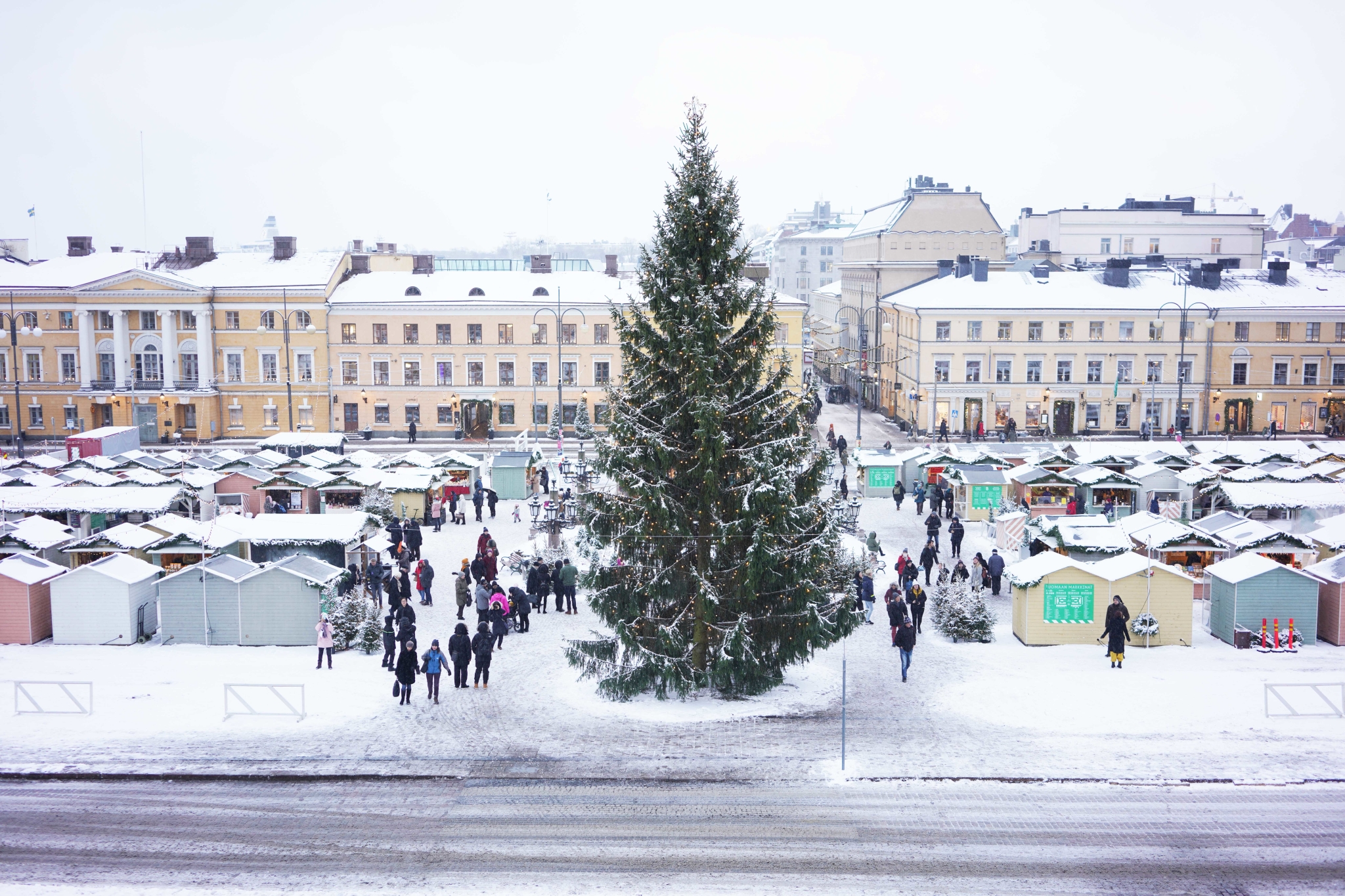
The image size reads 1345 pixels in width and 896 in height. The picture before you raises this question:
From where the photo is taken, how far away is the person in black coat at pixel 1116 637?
22.5 m

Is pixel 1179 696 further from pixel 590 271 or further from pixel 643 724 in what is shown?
pixel 590 271

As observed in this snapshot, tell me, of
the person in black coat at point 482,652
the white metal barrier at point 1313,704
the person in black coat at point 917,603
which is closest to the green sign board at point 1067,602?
the person in black coat at point 917,603

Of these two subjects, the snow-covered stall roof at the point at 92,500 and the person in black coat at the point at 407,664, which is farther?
the snow-covered stall roof at the point at 92,500

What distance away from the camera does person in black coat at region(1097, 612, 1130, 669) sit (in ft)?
73.9

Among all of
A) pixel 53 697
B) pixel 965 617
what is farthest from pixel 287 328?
pixel 965 617

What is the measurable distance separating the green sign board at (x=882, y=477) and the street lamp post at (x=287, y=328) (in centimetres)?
3437

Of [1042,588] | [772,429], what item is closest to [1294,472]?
[1042,588]

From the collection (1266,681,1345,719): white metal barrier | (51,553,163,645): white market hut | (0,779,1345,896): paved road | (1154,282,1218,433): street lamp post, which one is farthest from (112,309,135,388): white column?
(1266,681,1345,719): white metal barrier

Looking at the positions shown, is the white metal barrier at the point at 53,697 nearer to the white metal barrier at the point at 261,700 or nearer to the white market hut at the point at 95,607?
the white metal barrier at the point at 261,700

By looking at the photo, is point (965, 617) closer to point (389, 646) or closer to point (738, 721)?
point (738, 721)

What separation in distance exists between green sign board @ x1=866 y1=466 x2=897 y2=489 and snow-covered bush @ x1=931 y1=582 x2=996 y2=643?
19.1 metres

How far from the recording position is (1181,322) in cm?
6141

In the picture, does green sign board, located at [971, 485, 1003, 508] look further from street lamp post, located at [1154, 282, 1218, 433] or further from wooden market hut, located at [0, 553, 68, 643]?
wooden market hut, located at [0, 553, 68, 643]

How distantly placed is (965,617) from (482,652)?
11.0 m
